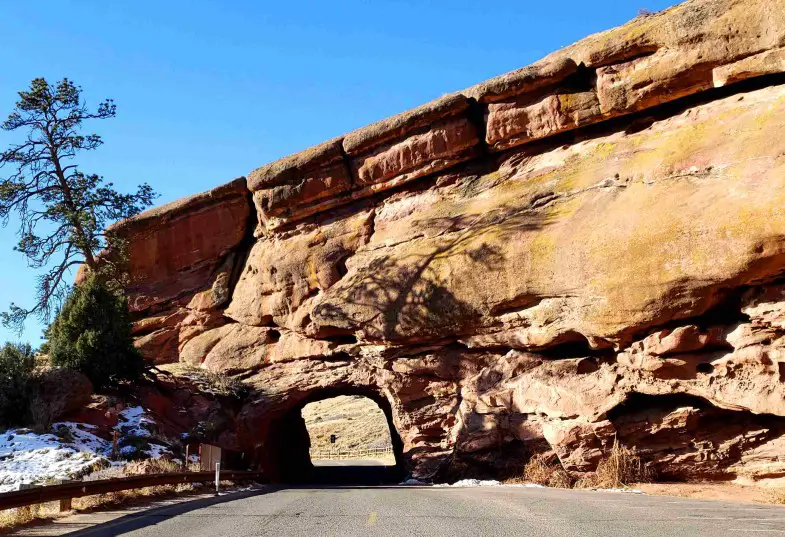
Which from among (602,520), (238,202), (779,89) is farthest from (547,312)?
(238,202)

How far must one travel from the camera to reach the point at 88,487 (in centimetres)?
1263

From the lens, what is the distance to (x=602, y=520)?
1018cm

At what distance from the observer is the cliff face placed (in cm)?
1748

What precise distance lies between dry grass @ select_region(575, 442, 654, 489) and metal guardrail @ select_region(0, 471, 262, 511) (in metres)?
10.5

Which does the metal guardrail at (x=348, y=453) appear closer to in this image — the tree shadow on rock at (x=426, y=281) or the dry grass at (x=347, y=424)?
the dry grass at (x=347, y=424)

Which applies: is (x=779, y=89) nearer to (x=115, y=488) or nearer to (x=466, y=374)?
(x=466, y=374)

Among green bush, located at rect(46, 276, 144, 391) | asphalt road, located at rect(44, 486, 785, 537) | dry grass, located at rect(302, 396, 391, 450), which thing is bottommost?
dry grass, located at rect(302, 396, 391, 450)

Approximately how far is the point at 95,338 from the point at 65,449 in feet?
21.3

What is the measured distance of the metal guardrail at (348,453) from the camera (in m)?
54.0

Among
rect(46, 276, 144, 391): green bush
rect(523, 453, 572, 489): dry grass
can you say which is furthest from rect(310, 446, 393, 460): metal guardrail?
rect(523, 453, 572, 489): dry grass

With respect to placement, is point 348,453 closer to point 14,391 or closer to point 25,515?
point 14,391

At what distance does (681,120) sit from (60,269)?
2466cm

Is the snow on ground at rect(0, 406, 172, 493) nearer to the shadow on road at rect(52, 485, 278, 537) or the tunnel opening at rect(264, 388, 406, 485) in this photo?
the shadow on road at rect(52, 485, 278, 537)

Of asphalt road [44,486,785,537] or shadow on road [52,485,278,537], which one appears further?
shadow on road [52,485,278,537]
